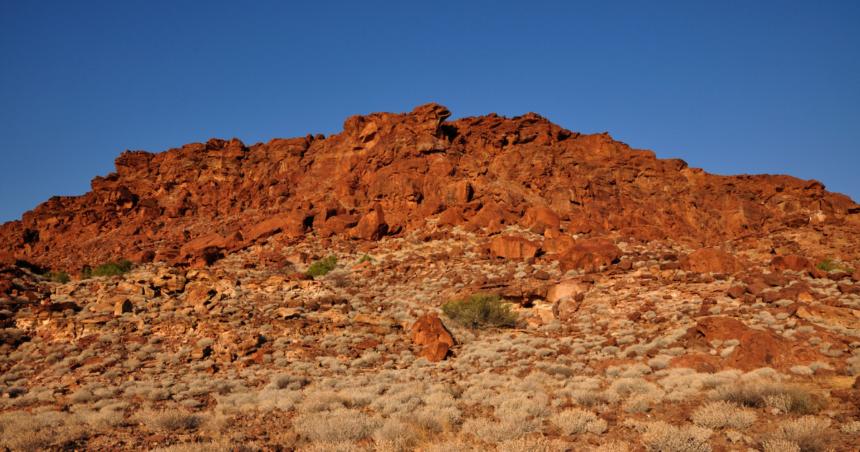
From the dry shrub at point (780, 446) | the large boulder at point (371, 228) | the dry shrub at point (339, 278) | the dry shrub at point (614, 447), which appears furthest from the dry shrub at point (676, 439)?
the large boulder at point (371, 228)

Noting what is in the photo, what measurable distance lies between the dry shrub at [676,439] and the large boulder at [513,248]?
1896cm

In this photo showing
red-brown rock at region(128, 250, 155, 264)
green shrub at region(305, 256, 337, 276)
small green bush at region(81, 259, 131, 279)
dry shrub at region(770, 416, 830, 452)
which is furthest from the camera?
red-brown rock at region(128, 250, 155, 264)

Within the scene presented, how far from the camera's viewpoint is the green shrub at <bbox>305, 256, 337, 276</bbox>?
26.0 meters

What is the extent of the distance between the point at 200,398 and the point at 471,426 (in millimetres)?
6871

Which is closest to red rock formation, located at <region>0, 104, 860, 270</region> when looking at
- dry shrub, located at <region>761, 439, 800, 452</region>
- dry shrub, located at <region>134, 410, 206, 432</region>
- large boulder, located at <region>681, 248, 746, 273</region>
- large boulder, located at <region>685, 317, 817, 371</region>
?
large boulder, located at <region>681, 248, 746, 273</region>

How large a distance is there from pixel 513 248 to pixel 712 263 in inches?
405

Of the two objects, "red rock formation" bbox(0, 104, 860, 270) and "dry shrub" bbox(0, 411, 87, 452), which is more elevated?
"red rock formation" bbox(0, 104, 860, 270)

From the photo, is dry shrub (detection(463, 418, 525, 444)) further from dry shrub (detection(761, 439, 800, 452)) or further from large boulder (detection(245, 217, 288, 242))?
large boulder (detection(245, 217, 288, 242))

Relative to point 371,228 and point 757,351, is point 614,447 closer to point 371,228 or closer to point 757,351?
point 757,351

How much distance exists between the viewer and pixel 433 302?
814 inches

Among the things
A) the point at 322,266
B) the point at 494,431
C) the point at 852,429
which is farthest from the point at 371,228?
the point at 852,429

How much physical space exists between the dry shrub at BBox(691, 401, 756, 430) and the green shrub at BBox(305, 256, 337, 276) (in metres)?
22.1

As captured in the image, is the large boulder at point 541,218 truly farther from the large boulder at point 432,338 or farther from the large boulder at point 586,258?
the large boulder at point 432,338

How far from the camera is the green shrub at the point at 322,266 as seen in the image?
26.0m
